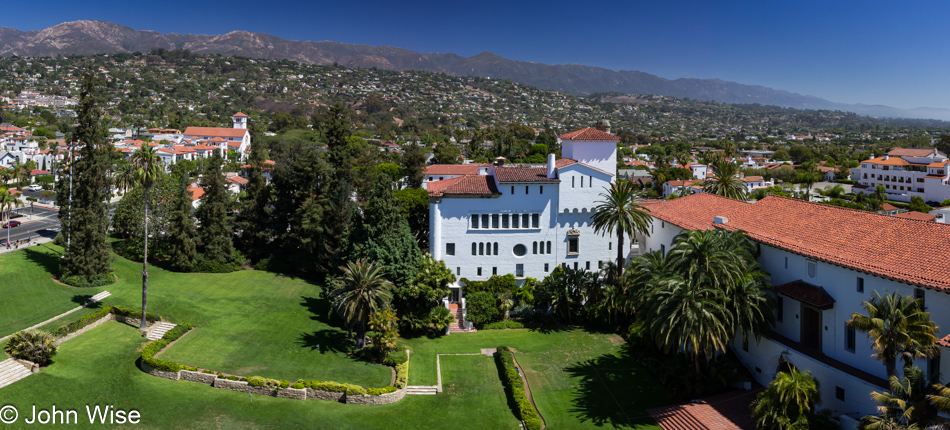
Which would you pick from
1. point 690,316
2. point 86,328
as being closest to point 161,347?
point 86,328

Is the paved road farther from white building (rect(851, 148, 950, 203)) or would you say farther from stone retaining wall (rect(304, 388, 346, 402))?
white building (rect(851, 148, 950, 203))

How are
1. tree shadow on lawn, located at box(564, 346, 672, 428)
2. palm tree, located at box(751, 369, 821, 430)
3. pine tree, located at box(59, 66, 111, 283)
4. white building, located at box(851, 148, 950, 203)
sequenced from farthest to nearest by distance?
1. white building, located at box(851, 148, 950, 203)
2. pine tree, located at box(59, 66, 111, 283)
3. tree shadow on lawn, located at box(564, 346, 672, 428)
4. palm tree, located at box(751, 369, 821, 430)

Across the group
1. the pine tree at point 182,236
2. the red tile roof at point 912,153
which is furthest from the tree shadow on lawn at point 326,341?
the red tile roof at point 912,153

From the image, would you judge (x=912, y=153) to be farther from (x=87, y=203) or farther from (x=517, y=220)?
(x=87, y=203)

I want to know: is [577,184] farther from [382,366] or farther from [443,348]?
[382,366]

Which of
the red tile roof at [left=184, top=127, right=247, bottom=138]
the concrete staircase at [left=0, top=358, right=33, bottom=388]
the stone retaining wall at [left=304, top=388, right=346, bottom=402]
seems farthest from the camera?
the red tile roof at [left=184, top=127, right=247, bottom=138]

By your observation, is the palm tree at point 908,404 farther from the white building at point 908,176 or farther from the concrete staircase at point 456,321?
the white building at point 908,176

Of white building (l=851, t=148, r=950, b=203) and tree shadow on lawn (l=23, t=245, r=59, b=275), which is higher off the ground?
white building (l=851, t=148, r=950, b=203)

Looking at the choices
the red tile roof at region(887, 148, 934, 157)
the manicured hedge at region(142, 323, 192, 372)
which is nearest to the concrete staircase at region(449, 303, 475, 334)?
the manicured hedge at region(142, 323, 192, 372)
